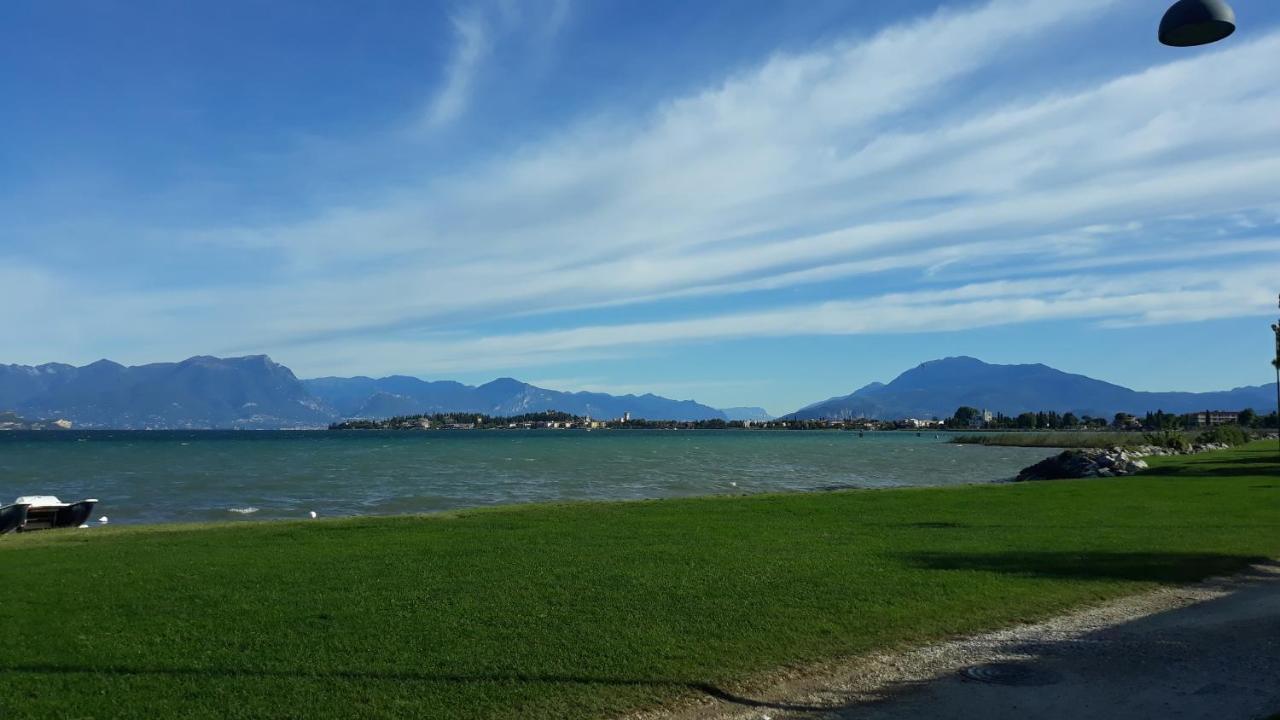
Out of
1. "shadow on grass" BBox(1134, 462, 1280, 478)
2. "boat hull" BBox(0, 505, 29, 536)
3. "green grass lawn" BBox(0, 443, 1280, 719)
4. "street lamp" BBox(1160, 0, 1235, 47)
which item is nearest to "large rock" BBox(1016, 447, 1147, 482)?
"shadow on grass" BBox(1134, 462, 1280, 478)

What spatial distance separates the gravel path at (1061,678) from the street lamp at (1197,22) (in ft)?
17.4

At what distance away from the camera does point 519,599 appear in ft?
38.3

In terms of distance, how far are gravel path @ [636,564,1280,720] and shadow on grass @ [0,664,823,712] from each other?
0.51m

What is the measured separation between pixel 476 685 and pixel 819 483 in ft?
140

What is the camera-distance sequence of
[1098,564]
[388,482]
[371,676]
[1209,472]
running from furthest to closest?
1. [388,482]
2. [1209,472]
3. [1098,564]
4. [371,676]

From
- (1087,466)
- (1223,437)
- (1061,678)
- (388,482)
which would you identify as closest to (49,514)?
(388,482)

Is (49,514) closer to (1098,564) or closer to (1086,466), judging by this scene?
(1098,564)

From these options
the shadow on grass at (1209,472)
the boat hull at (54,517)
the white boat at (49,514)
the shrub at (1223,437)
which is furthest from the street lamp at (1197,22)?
the shrub at (1223,437)

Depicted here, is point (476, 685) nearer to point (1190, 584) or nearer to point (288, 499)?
point (1190, 584)

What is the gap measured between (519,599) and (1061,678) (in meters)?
6.35

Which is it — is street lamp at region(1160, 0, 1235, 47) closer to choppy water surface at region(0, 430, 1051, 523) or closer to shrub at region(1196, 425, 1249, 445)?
choppy water surface at region(0, 430, 1051, 523)

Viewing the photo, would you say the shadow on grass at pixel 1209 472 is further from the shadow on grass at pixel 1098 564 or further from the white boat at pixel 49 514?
the white boat at pixel 49 514

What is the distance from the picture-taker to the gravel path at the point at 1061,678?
7465 mm

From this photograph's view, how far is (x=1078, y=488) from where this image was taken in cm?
3178
